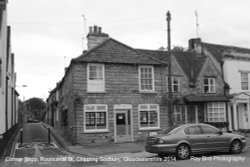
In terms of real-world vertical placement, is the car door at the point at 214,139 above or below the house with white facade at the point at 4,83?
below

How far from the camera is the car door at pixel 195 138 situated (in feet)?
45.4

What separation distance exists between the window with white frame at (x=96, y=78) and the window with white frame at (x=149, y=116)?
3.10 metres

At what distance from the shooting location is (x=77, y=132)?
66.7 ft

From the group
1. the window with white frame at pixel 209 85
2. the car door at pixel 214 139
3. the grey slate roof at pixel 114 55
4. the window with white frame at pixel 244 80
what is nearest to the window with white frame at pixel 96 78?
the grey slate roof at pixel 114 55

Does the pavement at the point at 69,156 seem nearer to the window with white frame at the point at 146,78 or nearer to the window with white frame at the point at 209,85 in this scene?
the window with white frame at the point at 146,78

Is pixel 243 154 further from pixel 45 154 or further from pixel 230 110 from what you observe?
pixel 230 110

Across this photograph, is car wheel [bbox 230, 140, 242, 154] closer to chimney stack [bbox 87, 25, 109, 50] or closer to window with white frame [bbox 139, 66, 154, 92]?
window with white frame [bbox 139, 66, 154, 92]

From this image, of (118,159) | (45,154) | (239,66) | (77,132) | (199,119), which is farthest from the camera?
(239,66)

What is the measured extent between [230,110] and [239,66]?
12.7 ft

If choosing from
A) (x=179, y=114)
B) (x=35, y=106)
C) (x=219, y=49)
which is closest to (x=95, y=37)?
(x=179, y=114)

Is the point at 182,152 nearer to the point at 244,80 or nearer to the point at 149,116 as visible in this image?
the point at 149,116

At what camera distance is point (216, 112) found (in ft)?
82.7

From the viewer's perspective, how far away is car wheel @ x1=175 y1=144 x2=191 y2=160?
532 inches

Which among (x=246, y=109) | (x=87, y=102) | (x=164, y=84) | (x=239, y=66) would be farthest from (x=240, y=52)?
(x=87, y=102)
